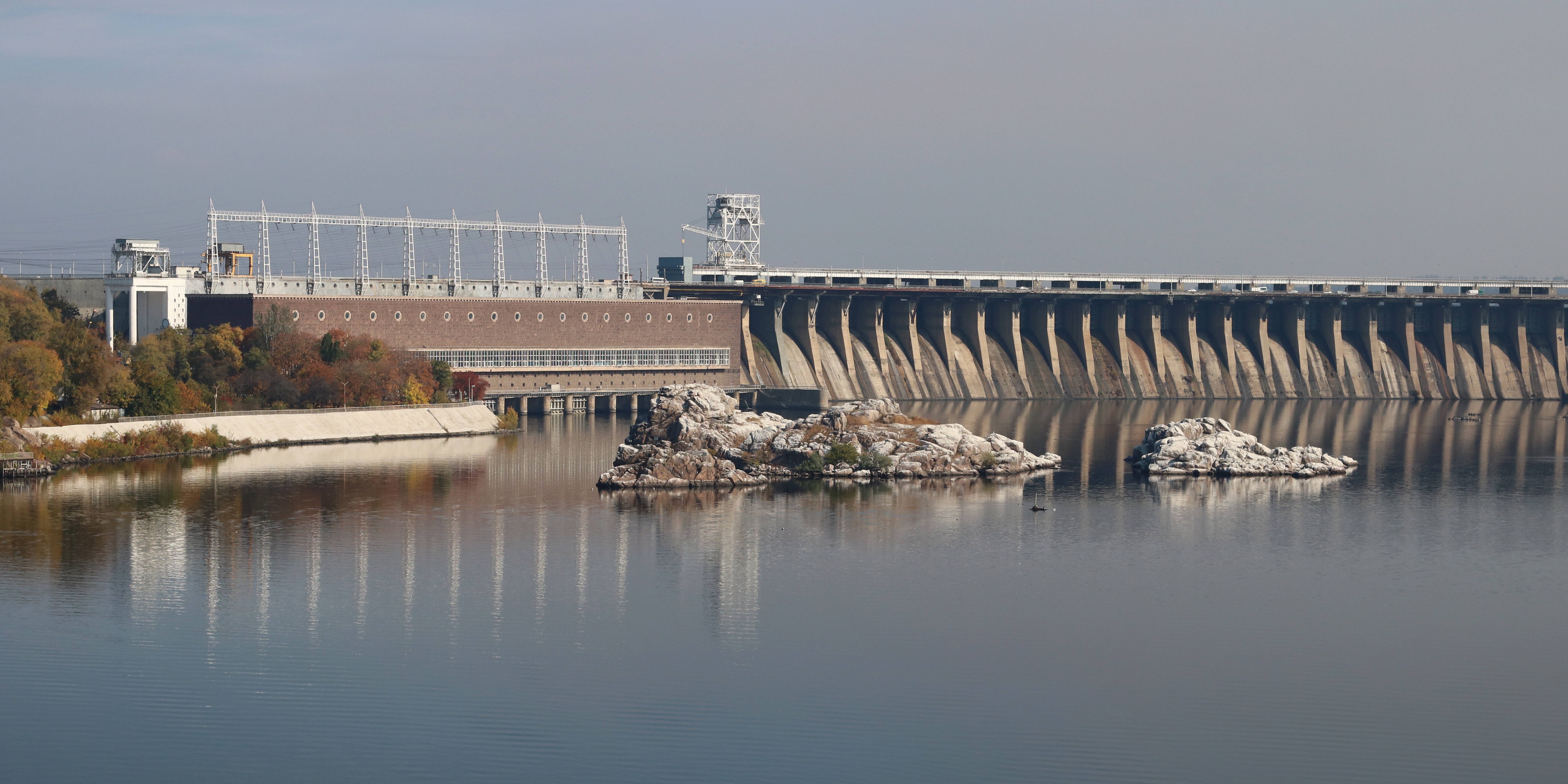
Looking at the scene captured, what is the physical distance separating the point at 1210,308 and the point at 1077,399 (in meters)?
17.9

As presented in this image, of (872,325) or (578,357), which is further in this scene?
(872,325)

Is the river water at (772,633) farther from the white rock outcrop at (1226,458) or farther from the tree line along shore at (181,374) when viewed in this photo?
the tree line along shore at (181,374)

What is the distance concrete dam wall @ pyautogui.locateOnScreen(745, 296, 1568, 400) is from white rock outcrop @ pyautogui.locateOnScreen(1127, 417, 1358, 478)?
162ft

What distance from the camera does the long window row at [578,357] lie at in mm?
105812

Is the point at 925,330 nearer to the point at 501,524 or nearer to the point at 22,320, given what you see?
the point at 22,320

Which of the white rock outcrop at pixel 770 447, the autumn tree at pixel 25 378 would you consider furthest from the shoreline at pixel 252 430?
the white rock outcrop at pixel 770 447

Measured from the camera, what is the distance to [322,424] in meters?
83.6

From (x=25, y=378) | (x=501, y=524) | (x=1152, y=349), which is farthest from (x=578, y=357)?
(x=501, y=524)

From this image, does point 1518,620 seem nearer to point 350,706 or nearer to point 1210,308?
point 350,706

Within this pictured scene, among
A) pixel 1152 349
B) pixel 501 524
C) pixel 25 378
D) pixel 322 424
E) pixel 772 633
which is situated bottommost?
pixel 772 633

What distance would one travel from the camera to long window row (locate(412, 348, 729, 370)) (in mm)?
105812

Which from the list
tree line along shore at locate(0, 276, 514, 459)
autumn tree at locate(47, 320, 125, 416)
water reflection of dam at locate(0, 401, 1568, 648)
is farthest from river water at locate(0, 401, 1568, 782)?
autumn tree at locate(47, 320, 125, 416)

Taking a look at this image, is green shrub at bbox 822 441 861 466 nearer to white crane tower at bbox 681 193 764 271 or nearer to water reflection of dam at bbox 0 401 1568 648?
water reflection of dam at bbox 0 401 1568 648

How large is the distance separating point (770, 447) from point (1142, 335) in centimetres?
7767
